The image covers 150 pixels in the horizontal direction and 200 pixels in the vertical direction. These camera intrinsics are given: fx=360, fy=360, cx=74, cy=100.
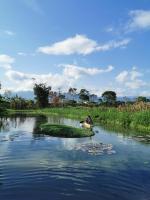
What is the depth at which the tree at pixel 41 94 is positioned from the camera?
110 meters

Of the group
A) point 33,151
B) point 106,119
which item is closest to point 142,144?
point 33,151

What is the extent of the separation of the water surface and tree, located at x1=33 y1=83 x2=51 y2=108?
3347 inches

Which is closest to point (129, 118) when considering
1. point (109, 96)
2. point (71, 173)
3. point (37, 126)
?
point (37, 126)

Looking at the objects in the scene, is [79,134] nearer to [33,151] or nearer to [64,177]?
[33,151]

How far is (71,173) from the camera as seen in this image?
53.4 feet

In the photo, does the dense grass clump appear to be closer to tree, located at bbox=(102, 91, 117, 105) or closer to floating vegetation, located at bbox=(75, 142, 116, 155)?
floating vegetation, located at bbox=(75, 142, 116, 155)

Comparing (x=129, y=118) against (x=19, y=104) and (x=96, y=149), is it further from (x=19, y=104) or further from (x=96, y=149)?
(x=19, y=104)

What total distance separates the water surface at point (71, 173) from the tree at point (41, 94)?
85.0 metres

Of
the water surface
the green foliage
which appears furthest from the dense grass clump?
the green foliage

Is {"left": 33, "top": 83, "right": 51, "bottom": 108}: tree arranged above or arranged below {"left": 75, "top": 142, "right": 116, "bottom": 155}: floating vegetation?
above

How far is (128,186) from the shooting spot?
47.6 feet

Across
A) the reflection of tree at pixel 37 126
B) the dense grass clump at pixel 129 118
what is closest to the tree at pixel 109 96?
the dense grass clump at pixel 129 118

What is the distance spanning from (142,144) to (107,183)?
13.0 m

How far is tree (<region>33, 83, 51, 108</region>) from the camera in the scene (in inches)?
4311
